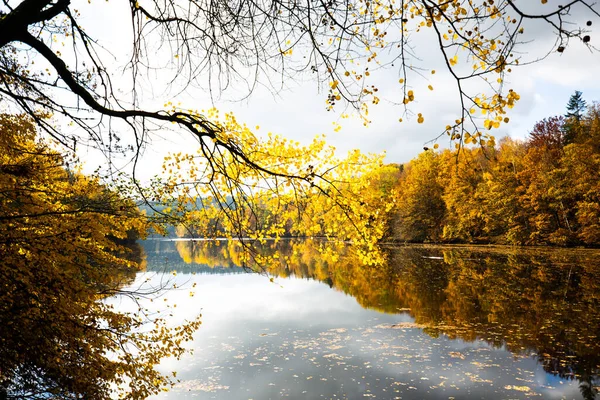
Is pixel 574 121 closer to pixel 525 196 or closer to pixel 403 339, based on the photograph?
pixel 525 196

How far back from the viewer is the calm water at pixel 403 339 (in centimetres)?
716

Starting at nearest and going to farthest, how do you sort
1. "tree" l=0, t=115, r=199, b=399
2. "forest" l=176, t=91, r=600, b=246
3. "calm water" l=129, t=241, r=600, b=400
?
"tree" l=0, t=115, r=199, b=399, "calm water" l=129, t=241, r=600, b=400, "forest" l=176, t=91, r=600, b=246

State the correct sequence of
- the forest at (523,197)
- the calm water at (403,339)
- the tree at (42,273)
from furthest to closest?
the forest at (523,197), the calm water at (403,339), the tree at (42,273)

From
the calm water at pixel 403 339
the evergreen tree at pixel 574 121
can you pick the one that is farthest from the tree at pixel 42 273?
the evergreen tree at pixel 574 121

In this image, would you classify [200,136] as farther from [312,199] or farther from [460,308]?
[460,308]

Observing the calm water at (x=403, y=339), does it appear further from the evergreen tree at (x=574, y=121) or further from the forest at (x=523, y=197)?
the evergreen tree at (x=574, y=121)

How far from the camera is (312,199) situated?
158 inches

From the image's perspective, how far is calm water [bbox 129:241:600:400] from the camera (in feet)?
23.5

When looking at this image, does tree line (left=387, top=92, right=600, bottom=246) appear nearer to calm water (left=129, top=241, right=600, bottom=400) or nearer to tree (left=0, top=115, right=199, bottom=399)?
calm water (left=129, top=241, right=600, bottom=400)

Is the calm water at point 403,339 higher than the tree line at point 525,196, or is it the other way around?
the tree line at point 525,196

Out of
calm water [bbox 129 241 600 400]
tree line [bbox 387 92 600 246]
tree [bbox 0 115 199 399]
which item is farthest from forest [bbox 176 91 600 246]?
tree [bbox 0 115 199 399]

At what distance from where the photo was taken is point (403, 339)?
32.7 feet

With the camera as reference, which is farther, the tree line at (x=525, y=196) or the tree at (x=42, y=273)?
the tree line at (x=525, y=196)

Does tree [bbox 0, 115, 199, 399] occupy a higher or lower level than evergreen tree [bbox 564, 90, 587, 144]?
lower
